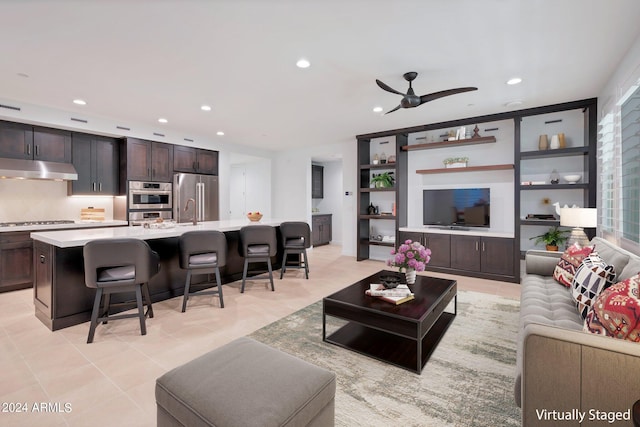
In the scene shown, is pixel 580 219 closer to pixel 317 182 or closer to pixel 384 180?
pixel 384 180

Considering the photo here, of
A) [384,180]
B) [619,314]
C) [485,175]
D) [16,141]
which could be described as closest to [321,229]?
[384,180]

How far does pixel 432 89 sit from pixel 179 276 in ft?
12.9

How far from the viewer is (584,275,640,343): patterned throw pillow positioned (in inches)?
51.1

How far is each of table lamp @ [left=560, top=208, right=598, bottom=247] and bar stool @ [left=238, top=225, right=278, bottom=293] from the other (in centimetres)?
366

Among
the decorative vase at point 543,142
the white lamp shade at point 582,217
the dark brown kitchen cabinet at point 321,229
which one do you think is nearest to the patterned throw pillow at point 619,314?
the white lamp shade at point 582,217

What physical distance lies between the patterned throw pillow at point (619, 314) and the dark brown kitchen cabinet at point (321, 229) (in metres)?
6.62

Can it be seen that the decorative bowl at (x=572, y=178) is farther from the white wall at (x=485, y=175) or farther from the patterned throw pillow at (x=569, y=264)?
A: the patterned throw pillow at (x=569, y=264)

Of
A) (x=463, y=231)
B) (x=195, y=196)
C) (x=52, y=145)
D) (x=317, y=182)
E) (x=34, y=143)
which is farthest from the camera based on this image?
(x=317, y=182)

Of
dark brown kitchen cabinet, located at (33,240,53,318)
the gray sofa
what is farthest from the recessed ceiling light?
dark brown kitchen cabinet, located at (33,240,53,318)

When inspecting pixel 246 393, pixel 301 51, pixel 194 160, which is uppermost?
pixel 301 51

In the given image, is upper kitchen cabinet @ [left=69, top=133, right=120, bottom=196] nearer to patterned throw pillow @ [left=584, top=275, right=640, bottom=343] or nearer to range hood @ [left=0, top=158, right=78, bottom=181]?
range hood @ [left=0, top=158, right=78, bottom=181]

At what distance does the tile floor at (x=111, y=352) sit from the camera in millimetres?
1753

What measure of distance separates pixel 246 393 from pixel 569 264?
3.03 m

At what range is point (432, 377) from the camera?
205 cm
